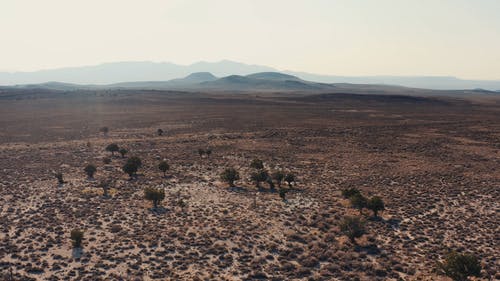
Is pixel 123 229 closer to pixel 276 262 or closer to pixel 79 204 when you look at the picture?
pixel 79 204

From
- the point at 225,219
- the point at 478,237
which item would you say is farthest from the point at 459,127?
the point at 225,219

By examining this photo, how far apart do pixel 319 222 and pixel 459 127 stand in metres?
54.7

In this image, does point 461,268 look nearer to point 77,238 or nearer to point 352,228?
point 352,228

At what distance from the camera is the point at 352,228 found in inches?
742

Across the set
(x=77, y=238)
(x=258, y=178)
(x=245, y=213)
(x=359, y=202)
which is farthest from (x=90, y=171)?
(x=359, y=202)

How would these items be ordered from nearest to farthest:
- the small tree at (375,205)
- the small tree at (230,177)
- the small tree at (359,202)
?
the small tree at (375,205)
the small tree at (359,202)
the small tree at (230,177)

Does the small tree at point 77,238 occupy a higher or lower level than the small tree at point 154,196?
lower

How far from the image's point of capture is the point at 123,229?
65.1ft

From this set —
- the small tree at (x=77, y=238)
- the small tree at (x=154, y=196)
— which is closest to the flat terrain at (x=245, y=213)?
the small tree at (x=77, y=238)

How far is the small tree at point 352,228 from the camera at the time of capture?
61.0 ft

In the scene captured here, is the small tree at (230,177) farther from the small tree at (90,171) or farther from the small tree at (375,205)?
the small tree at (90,171)

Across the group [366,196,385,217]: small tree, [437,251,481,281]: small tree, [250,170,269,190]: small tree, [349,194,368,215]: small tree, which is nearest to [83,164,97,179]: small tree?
[250,170,269,190]: small tree

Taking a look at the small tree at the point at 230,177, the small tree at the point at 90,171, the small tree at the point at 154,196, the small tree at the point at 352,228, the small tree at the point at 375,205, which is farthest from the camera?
the small tree at the point at 90,171

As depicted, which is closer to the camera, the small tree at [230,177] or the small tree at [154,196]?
the small tree at [154,196]
